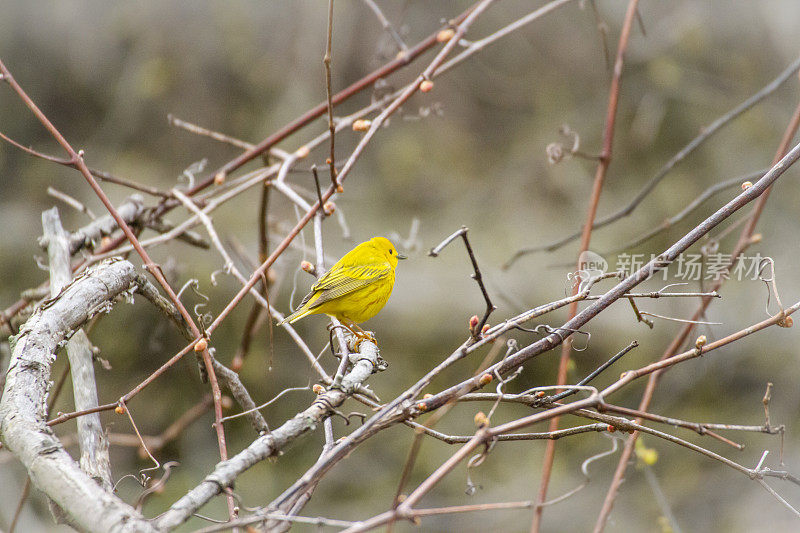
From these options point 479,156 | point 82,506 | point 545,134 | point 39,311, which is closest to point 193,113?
point 479,156

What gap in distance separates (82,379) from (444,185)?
448cm

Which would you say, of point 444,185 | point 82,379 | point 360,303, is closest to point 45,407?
point 82,379

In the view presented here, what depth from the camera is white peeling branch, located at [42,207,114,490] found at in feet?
5.87

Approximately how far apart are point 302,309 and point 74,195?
3.39m

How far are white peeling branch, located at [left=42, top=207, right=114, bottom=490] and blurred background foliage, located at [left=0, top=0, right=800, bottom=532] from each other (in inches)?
85.6

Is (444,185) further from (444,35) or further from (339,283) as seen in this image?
(339,283)

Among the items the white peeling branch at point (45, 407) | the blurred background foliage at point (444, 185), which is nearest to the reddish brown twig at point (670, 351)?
the white peeling branch at point (45, 407)

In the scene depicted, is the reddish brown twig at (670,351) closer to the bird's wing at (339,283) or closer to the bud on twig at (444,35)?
the bird's wing at (339,283)

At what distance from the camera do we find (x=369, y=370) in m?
1.68

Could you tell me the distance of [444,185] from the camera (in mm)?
6172

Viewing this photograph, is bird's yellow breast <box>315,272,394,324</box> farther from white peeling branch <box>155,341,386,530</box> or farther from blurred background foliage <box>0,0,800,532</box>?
blurred background foliage <box>0,0,800,532</box>

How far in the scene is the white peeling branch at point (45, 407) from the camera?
110 centimetres

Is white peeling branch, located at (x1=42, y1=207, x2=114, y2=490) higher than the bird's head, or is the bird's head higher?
white peeling branch, located at (x1=42, y1=207, x2=114, y2=490)

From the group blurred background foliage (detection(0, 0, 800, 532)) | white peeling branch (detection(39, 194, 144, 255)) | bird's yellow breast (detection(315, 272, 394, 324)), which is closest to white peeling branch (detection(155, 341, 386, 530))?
bird's yellow breast (detection(315, 272, 394, 324))
